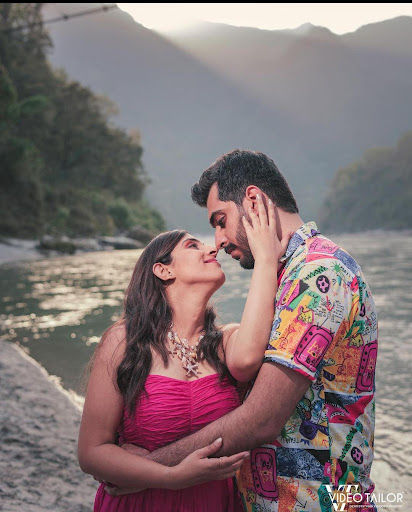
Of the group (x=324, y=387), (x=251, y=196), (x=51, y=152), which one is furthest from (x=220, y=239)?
(x=51, y=152)

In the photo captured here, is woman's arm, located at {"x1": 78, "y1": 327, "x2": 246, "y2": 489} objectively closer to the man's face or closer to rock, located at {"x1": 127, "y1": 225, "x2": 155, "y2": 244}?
the man's face

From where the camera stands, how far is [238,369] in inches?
64.5

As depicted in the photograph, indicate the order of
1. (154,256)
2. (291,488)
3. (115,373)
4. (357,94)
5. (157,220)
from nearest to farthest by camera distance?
1. (291,488)
2. (115,373)
3. (154,256)
4. (157,220)
5. (357,94)

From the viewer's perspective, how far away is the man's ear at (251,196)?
182 cm

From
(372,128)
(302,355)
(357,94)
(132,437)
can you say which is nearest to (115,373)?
(132,437)

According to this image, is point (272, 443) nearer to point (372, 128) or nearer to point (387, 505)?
point (387, 505)

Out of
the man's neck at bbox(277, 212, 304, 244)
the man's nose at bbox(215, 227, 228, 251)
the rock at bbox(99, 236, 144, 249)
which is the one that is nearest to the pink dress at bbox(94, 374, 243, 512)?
the man's nose at bbox(215, 227, 228, 251)

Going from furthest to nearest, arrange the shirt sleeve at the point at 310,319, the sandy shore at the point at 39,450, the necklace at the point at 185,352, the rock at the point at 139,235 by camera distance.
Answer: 1. the rock at the point at 139,235
2. the sandy shore at the point at 39,450
3. the necklace at the point at 185,352
4. the shirt sleeve at the point at 310,319

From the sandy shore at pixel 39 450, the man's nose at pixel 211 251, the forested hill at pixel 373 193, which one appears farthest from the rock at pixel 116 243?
the forested hill at pixel 373 193

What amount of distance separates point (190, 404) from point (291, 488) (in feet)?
1.46

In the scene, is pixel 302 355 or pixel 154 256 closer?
pixel 302 355

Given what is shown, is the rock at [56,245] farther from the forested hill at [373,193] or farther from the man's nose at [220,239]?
the forested hill at [373,193]

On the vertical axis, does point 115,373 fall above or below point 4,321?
above

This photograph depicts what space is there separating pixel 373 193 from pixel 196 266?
94.2 meters
